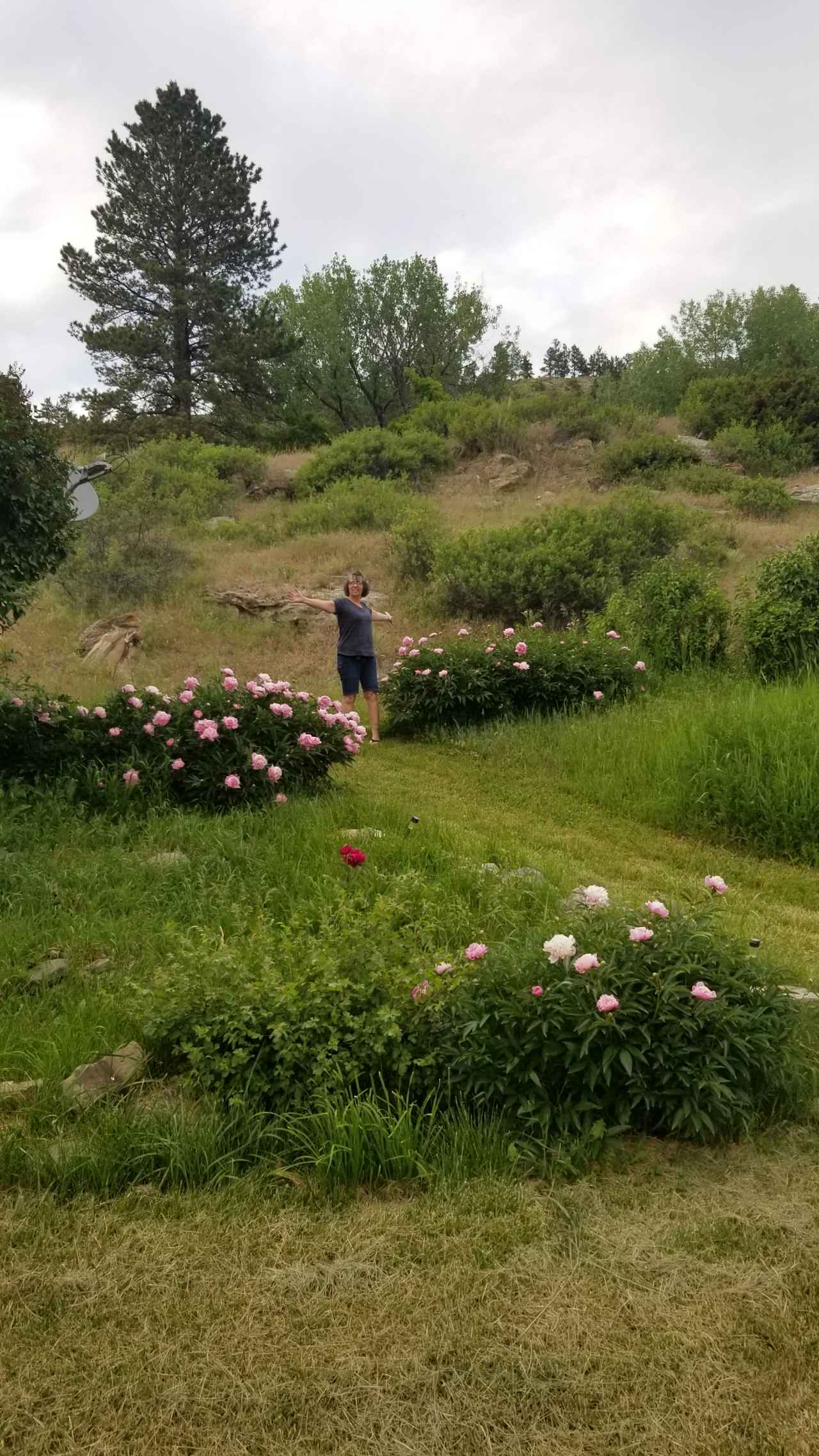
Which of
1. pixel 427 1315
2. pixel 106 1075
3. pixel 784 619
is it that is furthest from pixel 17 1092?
pixel 784 619

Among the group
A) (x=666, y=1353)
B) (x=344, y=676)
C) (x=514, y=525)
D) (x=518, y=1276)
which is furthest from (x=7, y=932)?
(x=514, y=525)

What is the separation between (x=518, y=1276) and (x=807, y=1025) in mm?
1440

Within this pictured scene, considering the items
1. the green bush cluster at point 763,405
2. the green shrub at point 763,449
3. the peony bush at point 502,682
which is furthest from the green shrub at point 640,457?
the peony bush at point 502,682

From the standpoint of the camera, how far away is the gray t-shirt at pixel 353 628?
8.58 metres

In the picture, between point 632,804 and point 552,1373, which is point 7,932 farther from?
point 632,804

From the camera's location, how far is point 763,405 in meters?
26.2

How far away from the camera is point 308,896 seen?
419cm

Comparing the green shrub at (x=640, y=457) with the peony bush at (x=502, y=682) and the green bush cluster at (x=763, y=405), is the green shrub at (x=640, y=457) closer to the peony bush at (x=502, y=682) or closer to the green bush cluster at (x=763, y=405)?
the green bush cluster at (x=763, y=405)

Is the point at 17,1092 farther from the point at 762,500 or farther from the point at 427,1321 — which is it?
the point at 762,500

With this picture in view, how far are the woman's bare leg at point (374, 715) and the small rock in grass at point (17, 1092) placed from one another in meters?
6.06

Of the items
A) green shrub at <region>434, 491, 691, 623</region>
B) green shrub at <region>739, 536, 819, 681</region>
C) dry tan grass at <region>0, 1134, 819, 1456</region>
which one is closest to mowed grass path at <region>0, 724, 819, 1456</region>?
dry tan grass at <region>0, 1134, 819, 1456</region>

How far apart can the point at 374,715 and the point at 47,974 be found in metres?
5.51

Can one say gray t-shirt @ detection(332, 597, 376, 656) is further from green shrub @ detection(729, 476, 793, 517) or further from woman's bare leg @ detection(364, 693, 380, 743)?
green shrub @ detection(729, 476, 793, 517)

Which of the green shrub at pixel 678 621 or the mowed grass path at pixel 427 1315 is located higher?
the green shrub at pixel 678 621
